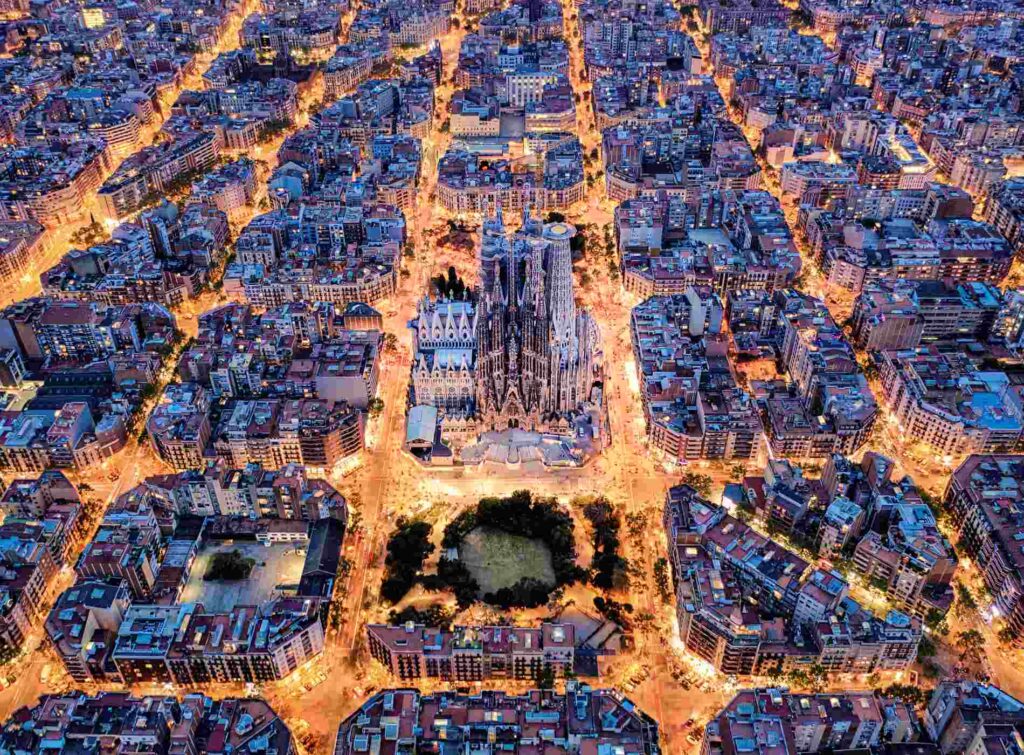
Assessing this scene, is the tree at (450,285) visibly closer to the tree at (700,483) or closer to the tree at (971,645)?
the tree at (700,483)

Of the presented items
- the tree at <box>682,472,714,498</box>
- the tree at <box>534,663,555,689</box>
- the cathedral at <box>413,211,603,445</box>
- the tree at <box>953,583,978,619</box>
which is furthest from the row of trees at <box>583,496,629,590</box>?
the tree at <box>953,583,978,619</box>

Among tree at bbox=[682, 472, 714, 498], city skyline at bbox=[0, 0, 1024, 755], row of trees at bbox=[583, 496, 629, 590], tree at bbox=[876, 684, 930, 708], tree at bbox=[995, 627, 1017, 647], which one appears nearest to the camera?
tree at bbox=[876, 684, 930, 708]

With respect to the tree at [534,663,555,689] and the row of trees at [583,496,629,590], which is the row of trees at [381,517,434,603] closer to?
the tree at [534,663,555,689]

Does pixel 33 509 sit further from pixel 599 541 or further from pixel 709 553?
pixel 709 553

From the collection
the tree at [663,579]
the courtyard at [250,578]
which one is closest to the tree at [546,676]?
the tree at [663,579]

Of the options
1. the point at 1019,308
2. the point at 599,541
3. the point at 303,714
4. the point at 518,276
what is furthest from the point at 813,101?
the point at 303,714

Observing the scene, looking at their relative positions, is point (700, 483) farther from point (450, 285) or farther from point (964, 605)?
point (450, 285)
